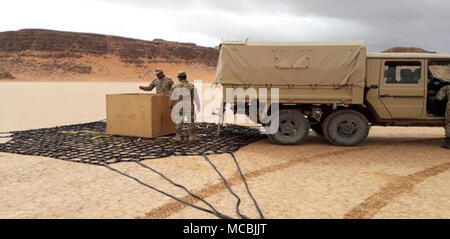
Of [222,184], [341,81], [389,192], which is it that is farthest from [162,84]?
[389,192]

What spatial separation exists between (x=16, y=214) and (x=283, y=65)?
6.06 metres

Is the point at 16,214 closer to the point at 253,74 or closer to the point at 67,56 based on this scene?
the point at 253,74

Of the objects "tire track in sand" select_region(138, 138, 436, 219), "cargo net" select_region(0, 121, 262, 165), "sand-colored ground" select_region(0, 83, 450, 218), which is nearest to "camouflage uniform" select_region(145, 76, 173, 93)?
"cargo net" select_region(0, 121, 262, 165)

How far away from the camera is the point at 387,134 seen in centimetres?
1113

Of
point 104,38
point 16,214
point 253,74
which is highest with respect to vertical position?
point 104,38

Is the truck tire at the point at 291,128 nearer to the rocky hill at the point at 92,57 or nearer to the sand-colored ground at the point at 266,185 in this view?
the sand-colored ground at the point at 266,185

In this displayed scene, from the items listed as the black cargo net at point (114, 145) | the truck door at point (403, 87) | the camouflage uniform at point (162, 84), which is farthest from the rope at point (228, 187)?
the truck door at point (403, 87)

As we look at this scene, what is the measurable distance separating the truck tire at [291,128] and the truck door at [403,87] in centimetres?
181

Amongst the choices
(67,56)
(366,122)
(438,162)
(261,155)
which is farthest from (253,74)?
(67,56)

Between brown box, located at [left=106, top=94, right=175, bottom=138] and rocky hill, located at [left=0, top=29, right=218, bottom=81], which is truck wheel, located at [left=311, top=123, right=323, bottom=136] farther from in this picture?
rocky hill, located at [left=0, top=29, right=218, bottom=81]

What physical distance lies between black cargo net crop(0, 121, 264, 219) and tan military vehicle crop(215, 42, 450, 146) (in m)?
1.39

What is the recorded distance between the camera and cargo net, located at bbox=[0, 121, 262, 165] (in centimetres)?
768

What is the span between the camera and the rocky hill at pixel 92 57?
67.2 metres

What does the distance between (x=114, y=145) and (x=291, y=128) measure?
3.98 m
